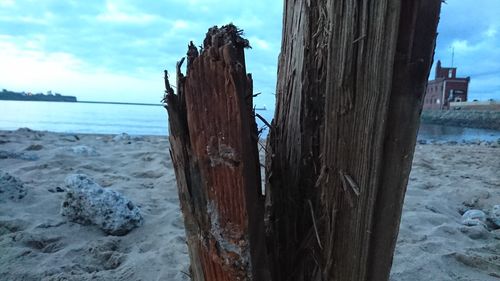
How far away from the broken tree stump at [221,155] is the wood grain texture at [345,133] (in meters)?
0.19

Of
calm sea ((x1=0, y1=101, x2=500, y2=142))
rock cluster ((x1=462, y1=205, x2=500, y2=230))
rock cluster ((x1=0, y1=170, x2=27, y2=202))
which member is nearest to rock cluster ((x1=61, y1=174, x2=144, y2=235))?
rock cluster ((x1=0, y1=170, x2=27, y2=202))

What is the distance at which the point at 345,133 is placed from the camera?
3.68 feet

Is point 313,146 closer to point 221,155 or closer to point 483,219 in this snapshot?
point 221,155

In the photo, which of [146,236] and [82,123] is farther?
[82,123]

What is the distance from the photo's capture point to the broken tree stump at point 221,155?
1116 millimetres

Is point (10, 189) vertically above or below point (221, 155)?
below

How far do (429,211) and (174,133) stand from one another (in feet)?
11.7

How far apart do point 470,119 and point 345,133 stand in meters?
40.8

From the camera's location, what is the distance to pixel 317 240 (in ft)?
4.06

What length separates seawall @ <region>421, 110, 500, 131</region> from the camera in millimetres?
32625

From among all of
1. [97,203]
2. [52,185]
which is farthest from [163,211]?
[52,185]

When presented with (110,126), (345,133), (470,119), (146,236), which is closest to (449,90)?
(470,119)

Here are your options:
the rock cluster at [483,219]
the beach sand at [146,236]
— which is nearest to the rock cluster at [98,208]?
the beach sand at [146,236]

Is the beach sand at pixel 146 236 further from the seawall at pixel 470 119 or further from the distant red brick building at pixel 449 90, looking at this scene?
the distant red brick building at pixel 449 90
